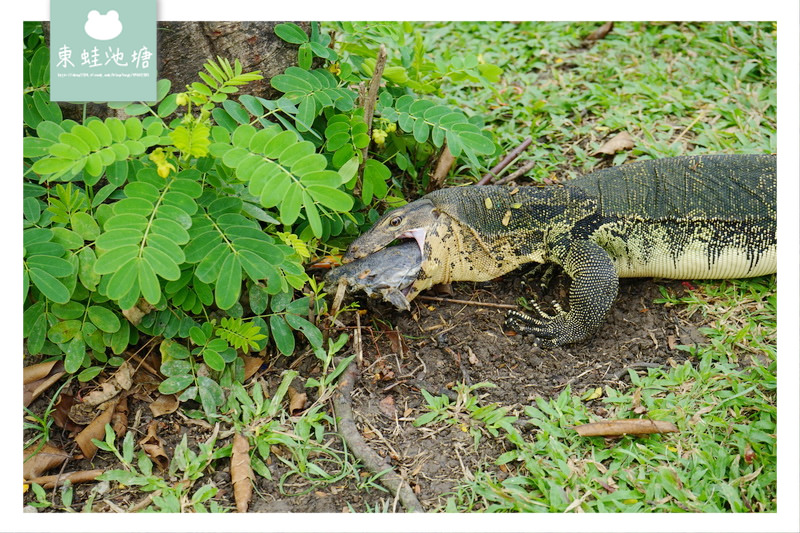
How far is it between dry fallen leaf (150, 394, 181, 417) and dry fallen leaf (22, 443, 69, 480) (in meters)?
0.44

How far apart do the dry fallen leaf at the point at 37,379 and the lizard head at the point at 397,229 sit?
1597 millimetres

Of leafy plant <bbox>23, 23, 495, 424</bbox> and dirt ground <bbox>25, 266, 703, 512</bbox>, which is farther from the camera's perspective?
dirt ground <bbox>25, 266, 703, 512</bbox>

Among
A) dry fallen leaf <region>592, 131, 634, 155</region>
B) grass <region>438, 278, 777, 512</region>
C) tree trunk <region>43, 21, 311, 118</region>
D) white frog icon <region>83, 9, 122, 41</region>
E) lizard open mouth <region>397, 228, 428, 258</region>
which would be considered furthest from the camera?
dry fallen leaf <region>592, 131, 634, 155</region>

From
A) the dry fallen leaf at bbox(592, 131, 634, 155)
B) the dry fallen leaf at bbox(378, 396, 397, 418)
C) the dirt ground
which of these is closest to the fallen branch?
the dirt ground

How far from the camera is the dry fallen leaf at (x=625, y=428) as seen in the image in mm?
3309

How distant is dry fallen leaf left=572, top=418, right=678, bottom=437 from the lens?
3.31m

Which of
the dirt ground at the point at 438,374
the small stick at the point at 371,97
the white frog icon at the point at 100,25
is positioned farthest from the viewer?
the small stick at the point at 371,97

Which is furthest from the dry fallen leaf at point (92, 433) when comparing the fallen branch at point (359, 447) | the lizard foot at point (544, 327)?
the lizard foot at point (544, 327)

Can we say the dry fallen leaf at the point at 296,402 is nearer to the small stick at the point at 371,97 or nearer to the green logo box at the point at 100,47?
the small stick at the point at 371,97

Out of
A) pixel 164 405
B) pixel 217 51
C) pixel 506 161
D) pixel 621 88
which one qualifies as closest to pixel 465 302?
pixel 506 161

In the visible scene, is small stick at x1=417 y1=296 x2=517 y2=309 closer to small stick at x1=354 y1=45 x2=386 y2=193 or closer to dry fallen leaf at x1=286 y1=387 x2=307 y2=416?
small stick at x1=354 y1=45 x2=386 y2=193

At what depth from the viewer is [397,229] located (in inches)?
160

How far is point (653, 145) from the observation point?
16.3 ft

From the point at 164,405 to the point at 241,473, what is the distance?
59 cm
